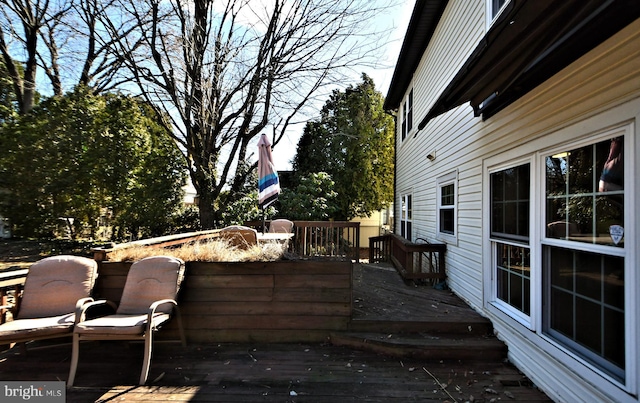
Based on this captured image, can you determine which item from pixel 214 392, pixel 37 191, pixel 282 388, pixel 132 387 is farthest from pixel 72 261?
pixel 37 191

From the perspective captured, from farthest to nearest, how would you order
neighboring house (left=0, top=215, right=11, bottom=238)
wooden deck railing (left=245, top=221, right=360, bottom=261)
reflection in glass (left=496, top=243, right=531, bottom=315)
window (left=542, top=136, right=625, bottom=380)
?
neighboring house (left=0, top=215, right=11, bottom=238), wooden deck railing (left=245, top=221, right=360, bottom=261), reflection in glass (left=496, top=243, right=531, bottom=315), window (left=542, top=136, right=625, bottom=380)

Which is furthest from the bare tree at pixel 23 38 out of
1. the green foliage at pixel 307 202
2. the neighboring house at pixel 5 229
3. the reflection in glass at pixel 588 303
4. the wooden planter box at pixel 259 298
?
the reflection in glass at pixel 588 303

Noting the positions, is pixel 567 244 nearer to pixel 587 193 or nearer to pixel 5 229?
pixel 587 193

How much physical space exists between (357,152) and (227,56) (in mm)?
8586

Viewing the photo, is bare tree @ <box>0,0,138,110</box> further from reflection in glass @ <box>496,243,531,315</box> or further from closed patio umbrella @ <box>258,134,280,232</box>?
reflection in glass @ <box>496,243,531,315</box>

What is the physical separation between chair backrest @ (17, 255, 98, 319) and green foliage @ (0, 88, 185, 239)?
17.6 feet

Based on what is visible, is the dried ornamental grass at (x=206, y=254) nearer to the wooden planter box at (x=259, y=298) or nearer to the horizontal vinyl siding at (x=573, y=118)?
the wooden planter box at (x=259, y=298)

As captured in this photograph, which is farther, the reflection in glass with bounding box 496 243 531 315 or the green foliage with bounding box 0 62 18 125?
the green foliage with bounding box 0 62 18 125

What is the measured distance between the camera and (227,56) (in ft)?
24.6

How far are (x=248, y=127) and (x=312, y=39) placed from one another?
3034 millimetres

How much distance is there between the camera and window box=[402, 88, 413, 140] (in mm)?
8109

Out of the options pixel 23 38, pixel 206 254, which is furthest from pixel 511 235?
pixel 23 38

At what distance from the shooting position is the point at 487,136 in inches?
141

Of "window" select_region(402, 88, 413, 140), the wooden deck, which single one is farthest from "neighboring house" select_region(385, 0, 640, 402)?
"window" select_region(402, 88, 413, 140)
